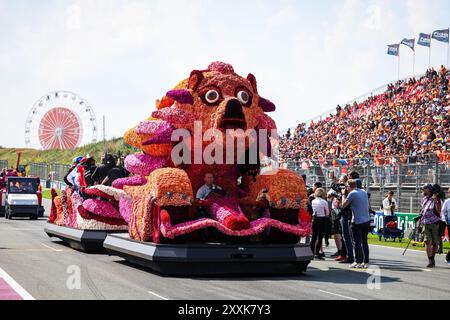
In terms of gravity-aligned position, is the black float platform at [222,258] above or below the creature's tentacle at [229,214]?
below

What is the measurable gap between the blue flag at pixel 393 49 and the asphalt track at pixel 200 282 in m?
41.6

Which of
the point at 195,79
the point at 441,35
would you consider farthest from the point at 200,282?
the point at 441,35

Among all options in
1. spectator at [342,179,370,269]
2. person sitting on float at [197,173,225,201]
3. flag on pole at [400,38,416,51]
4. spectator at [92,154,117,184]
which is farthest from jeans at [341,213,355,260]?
flag on pole at [400,38,416,51]

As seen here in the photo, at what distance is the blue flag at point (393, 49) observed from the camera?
2290 inches

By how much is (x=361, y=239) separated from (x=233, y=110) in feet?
13.0

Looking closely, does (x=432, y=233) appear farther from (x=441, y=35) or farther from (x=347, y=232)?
(x=441, y=35)

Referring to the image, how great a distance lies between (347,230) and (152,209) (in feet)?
16.4

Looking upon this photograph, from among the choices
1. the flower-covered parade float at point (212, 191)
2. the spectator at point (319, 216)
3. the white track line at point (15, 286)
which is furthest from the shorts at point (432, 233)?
the white track line at point (15, 286)

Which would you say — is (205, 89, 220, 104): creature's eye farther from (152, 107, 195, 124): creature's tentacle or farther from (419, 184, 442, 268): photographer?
(419, 184, 442, 268): photographer

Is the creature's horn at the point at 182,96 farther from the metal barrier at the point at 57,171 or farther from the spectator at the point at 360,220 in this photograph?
the metal barrier at the point at 57,171

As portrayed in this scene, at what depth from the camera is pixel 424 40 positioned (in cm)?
5372

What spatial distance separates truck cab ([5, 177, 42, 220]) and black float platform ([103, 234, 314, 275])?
2304 centimetres

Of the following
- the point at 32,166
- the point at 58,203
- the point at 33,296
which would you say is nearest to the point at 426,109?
the point at 58,203

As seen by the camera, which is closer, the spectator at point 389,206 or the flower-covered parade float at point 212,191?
the flower-covered parade float at point 212,191
